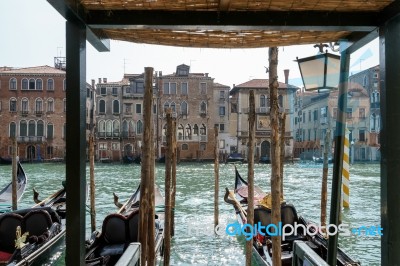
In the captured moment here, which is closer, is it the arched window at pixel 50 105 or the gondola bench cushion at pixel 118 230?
the gondola bench cushion at pixel 118 230

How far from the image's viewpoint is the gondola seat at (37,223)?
5690mm

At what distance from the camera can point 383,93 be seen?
1.62 meters

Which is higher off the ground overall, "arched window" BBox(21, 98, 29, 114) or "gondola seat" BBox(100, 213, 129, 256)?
"arched window" BBox(21, 98, 29, 114)

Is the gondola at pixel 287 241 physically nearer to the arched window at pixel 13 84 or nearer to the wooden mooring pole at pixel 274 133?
the wooden mooring pole at pixel 274 133

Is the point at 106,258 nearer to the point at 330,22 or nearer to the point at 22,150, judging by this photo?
the point at 330,22

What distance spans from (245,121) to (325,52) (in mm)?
29551

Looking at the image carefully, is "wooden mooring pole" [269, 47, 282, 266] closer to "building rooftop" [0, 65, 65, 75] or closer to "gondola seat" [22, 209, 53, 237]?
"gondola seat" [22, 209, 53, 237]

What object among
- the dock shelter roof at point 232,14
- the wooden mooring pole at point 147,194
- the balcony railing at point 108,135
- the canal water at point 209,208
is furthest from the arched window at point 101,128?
the dock shelter roof at point 232,14

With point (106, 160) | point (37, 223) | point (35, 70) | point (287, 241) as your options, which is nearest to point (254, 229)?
point (287, 241)

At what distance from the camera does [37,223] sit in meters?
5.85

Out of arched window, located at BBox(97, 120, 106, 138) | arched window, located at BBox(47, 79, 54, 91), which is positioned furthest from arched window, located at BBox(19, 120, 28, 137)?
arched window, located at BBox(97, 120, 106, 138)

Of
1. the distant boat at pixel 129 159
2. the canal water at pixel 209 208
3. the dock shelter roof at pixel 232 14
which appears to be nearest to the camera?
the dock shelter roof at pixel 232 14

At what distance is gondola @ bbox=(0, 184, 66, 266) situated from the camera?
16.5 ft

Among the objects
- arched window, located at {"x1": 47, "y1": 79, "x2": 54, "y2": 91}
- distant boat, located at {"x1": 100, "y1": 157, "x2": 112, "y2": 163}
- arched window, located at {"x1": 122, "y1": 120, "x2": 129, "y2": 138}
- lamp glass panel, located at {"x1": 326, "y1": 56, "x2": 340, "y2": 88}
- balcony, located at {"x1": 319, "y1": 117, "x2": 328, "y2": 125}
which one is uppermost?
arched window, located at {"x1": 47, "y1": 79, "x2": 54, "y2": 91}
